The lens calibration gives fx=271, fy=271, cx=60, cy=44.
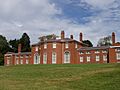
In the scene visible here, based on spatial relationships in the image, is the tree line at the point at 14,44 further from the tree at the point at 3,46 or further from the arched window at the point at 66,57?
the arched window at the point at 66,57

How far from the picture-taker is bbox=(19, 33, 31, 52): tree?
117500 mm

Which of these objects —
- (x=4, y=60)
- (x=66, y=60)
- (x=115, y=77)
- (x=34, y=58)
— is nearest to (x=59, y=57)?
(x=66, y=60)

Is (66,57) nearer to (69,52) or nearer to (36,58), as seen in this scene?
(69,52)

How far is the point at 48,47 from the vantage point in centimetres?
7881

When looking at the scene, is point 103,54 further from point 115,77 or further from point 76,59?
point 115,77

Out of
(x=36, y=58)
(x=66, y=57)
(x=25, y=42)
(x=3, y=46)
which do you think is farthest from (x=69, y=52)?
(x=3, y=46)

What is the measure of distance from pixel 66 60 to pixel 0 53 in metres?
44.9

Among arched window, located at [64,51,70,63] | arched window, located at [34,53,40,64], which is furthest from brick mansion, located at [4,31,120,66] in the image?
arched window, located at [34,53,40,64]

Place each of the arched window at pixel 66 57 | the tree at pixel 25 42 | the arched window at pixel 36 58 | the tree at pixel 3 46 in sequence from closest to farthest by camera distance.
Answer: the arched window at pixel 66 57, the arched window at pixel 36 58, the tree at pixel 25 42, the tree at pixel 3 46

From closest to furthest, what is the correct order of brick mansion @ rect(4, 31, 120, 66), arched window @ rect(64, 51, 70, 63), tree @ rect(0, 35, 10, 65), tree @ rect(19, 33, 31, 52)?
brick mansion @ rect(4, 31, 120, 66) → arched window @ rect(64, 51, 70, 63) → tree @ rect(19, 33, 31, 52) → tree @ rect(0, 35, 10, 65)

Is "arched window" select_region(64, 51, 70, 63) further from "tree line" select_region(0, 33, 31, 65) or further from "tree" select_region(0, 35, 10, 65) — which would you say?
"tree" select_region(0, 35, 10, 65)

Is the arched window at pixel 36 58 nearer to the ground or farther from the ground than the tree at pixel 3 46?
nearer to the ground

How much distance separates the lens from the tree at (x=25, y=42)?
385 feet

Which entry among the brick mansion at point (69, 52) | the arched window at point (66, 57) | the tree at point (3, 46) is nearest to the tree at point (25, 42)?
the tree at point (3, 46)
